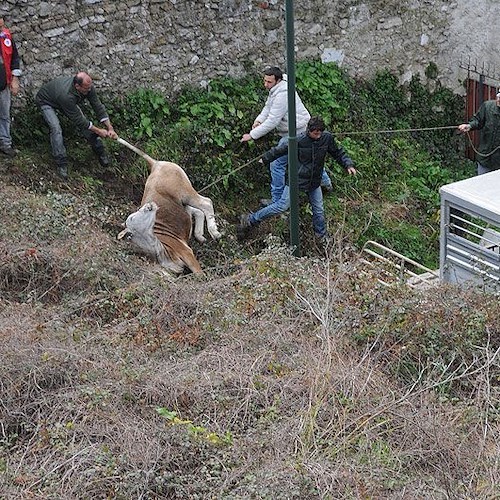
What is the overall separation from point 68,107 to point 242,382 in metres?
4.89

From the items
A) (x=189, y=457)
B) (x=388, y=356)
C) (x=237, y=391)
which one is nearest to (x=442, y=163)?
(x=388, y=356)

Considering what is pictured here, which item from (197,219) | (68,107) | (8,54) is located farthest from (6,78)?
(197,219)

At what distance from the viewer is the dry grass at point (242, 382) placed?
18.3ft

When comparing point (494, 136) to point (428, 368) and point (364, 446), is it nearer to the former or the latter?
point (428, 368)

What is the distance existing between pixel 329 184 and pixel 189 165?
1.66m

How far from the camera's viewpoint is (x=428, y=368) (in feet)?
22.6

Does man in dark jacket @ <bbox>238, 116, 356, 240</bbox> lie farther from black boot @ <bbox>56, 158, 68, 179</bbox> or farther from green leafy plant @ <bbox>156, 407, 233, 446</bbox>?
green leafy plant @ <bbox>156, 407, 233, 446</bbox>

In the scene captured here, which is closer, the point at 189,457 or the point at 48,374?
the point at 189,457

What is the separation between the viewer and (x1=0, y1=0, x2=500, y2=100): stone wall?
10844 millimetres

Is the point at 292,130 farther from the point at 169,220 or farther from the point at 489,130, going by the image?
the point at 489,130

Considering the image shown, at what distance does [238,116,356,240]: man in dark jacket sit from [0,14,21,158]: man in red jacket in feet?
9.11

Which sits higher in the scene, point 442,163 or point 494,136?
point 494,136

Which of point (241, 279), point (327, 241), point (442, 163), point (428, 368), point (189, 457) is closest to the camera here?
point (189, 457)

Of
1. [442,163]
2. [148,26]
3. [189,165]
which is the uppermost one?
[148,26]
